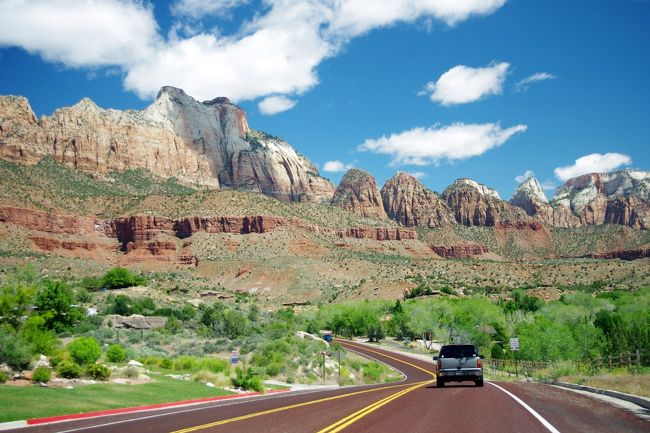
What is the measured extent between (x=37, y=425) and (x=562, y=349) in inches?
2282

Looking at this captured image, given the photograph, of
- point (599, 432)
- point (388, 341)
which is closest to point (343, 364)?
point (599, 432)

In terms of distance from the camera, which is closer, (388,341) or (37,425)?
(37,425)

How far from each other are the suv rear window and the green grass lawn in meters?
9.89

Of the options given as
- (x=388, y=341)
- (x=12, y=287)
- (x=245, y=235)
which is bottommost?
(x=388, y=341)

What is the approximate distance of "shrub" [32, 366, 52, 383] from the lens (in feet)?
70.2

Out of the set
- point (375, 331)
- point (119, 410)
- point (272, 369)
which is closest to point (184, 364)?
point (272, 369)

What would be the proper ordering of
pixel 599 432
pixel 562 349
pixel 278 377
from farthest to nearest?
pixel 562 349
pixel 278 377
pixel 599 432

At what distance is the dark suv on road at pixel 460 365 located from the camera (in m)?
24.5

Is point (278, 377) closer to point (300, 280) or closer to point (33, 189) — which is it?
point (300, 280)

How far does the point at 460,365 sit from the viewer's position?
24.7 metres

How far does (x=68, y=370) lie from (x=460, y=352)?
639 inches

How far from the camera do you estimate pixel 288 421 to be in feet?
46.7

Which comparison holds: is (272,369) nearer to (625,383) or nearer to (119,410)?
(119,410)

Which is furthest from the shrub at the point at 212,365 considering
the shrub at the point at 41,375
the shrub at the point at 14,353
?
the shrub at the point at 41,375
